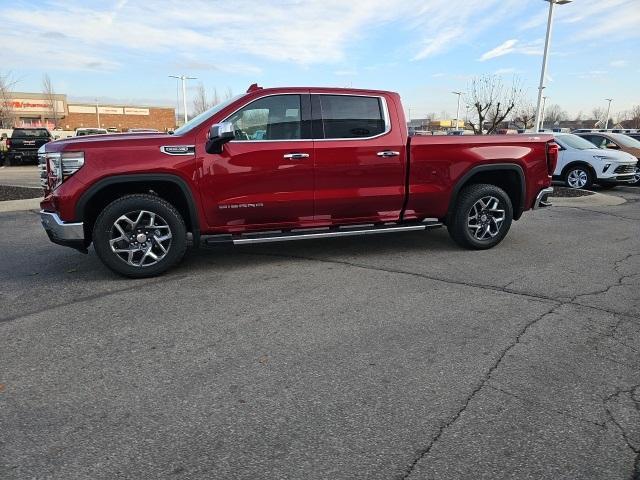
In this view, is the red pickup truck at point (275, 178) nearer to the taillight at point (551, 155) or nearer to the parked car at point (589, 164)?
the taillight at point (551, 155)

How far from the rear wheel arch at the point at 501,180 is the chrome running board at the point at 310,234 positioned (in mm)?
538

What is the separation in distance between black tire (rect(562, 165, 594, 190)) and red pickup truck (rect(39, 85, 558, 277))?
874 cm

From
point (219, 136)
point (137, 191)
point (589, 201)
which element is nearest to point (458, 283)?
point (219, 136)

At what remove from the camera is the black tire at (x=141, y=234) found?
502 cm

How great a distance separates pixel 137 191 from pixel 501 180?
4.68m

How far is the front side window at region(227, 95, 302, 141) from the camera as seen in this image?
17.7 ft

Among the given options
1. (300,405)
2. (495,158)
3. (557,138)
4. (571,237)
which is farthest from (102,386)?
(557,138)

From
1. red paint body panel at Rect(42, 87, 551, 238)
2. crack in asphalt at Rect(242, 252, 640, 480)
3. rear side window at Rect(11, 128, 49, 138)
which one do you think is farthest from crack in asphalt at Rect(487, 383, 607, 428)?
rear side window at Rect(11, 128, 49, 138)

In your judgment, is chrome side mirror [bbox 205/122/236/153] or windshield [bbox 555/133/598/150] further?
windshield [bbox 555/133/598/150]

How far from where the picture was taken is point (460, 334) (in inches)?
153

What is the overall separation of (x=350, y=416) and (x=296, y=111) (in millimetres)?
3738

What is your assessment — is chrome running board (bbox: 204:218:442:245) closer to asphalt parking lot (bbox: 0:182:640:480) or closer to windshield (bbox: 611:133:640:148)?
asphalt parking lot (bbox: 0:182:640:480)

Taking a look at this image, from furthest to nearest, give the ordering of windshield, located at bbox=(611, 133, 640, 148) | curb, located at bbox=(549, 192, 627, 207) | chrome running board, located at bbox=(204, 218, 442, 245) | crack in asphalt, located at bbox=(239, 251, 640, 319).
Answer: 1. windshield, located at bbox=(611, 133, 640, 148)
2. curb, located at bbox=(549, 192, 627, 207)
3. chrome running board, located at bbox=(204, 218, 442, 245)
4. crack in asphalt, located at bbox=(239, 251, 640, 319)

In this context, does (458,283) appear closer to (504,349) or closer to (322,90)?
(504,349)
